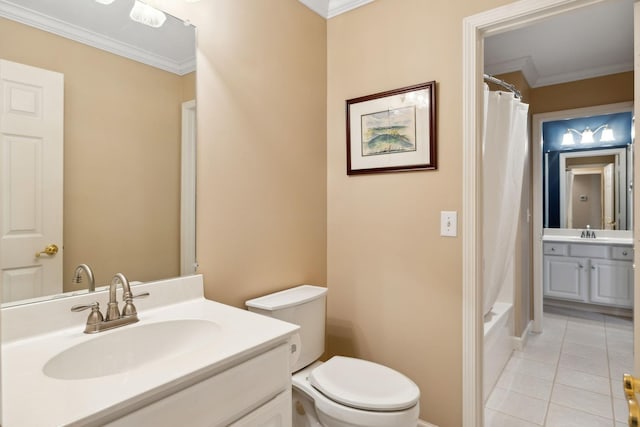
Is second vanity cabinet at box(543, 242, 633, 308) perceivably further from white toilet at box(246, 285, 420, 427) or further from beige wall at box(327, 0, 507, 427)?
white toilet at box(246, 285, 420, 427)

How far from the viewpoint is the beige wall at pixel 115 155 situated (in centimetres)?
117

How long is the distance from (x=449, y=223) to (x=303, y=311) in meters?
0.83

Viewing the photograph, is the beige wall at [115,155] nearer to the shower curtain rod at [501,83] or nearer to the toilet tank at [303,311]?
the toilet tank at [303,311]

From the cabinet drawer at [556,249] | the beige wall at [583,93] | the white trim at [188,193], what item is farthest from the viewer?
the cabinet drawer at [556,249]

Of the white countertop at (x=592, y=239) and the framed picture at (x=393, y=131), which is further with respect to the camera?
the white countertop at (x=592, y=239)

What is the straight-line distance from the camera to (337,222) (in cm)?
216

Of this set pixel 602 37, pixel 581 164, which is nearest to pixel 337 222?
pixel 602 37

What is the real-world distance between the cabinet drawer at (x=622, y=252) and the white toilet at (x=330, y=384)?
136 inches

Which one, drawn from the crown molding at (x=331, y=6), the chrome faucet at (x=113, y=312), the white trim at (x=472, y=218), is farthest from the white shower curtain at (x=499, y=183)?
the chrome faucet at (x=113, y=312)

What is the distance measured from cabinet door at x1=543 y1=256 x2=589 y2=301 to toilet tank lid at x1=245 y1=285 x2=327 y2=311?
3462 mm

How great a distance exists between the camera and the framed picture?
1.77 metres

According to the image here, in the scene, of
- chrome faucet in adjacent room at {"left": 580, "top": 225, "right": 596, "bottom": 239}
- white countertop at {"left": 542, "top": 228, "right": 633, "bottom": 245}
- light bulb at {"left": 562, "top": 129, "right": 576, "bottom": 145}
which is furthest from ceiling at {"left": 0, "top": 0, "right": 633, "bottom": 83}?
chrome faucet in adjacent room at {"left": 580, "top": 225, "right": 596, "bottom": 239}

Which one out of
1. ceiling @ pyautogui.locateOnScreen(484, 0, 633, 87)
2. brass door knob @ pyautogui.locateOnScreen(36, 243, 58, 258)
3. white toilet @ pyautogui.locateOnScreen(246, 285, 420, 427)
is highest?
ceiling @ pyautogui.locateOnScreen(484, 0, 633, 87)

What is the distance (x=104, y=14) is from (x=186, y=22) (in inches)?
12.4
